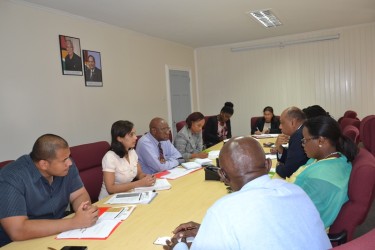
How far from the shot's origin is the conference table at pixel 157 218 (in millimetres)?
1465

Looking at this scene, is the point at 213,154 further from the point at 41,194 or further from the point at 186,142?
the point at 41,194

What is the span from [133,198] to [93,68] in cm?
290

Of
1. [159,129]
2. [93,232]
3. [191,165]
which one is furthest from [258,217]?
[159,129]

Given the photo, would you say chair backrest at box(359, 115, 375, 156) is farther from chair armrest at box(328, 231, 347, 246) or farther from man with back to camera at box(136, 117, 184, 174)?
chair armrest at box(328, 231, 347, 246)

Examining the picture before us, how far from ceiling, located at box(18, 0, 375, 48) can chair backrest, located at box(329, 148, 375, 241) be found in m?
3.01

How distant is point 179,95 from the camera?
22.0 feet

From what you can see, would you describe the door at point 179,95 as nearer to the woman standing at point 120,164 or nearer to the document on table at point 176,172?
the document on table at point 176,172

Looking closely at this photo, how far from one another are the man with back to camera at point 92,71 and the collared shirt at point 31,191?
264 cm

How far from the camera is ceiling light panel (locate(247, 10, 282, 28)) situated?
4469 mm

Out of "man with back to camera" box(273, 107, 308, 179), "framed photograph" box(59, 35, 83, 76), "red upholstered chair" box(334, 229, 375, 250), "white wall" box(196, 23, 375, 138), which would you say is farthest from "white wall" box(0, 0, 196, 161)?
"red upholstered chair" box(334, 229, 375, 250)

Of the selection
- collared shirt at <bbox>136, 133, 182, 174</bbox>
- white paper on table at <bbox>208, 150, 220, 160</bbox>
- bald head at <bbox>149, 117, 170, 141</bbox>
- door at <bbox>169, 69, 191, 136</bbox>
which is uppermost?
door at <bbox>169, 69, 191, 136</bbox>

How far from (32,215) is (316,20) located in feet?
16.9

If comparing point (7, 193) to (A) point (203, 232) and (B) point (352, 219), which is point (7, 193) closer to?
(A) point (203, 232)

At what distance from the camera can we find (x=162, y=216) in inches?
70.1
